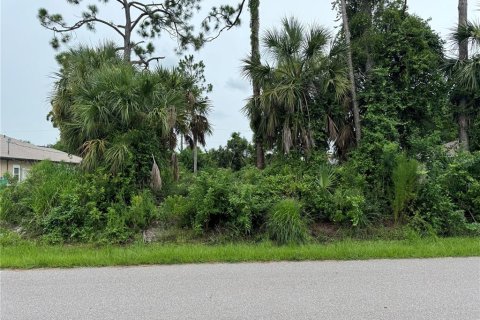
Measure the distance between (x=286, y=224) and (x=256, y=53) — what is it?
708cm

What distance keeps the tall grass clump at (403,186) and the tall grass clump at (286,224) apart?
241 centimetres

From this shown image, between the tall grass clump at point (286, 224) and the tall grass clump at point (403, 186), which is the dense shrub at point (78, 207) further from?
the tall grass clump at point (403, 186)

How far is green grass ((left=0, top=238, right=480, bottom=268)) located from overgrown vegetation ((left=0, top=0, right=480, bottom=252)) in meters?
0.62

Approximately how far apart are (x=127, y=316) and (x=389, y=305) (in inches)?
112

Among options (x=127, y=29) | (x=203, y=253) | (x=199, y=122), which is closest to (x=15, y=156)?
(x=127, y=29)

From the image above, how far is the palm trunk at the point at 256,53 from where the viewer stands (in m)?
11.0

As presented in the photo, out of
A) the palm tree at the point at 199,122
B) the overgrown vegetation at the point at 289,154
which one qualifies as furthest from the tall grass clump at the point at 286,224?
the palm tree at the point at 199,122

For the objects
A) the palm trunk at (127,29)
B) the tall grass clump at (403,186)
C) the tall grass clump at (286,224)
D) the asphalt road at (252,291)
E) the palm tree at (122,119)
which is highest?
the palm trunk at (127,29)

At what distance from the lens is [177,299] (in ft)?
12.9

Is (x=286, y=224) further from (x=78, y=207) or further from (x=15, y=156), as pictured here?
(x=15, y=156)

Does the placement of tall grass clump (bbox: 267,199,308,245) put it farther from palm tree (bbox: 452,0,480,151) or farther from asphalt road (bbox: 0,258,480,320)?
palm tree (bbox: 452,0,480,151)

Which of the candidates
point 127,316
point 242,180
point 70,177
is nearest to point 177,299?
point 127,316

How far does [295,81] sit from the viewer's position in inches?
390

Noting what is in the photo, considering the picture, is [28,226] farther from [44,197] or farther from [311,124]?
[311,124]
